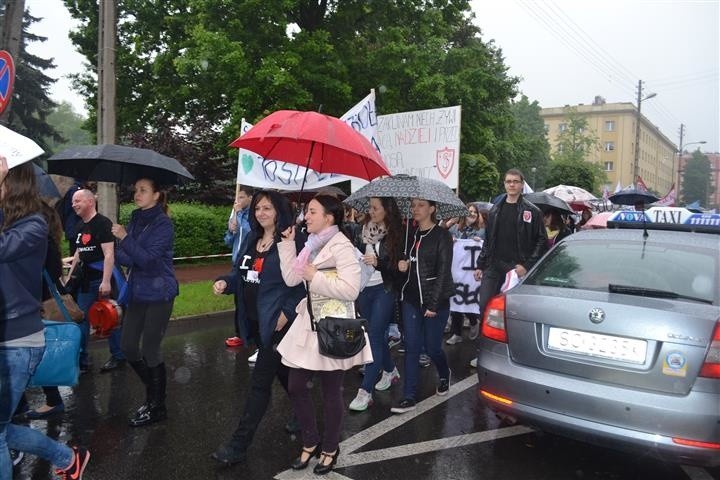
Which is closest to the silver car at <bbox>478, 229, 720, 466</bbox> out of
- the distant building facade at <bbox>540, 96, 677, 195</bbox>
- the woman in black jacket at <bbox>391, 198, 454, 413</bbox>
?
the woman in black jacket at <bbox>391, 198, 454, 413</bbox>

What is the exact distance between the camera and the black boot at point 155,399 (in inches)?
170

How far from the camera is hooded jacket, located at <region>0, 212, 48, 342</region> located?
2.59 meters

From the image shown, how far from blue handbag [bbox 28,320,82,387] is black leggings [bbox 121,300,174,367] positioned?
2.24 feet

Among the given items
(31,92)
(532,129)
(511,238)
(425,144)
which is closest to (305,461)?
(511,238)

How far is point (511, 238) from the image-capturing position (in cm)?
589

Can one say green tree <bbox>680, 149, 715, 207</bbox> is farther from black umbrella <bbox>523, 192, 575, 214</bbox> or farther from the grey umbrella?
the grey umbrella

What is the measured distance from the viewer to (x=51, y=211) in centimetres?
464

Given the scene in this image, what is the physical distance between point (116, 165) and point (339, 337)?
289 cm

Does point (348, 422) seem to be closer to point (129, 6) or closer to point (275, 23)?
point (275, 23)

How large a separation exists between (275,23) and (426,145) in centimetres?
894

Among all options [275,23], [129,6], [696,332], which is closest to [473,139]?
[275,23]

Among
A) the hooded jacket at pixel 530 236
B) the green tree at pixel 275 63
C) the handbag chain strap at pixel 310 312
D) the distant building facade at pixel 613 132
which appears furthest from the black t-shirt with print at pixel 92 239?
the distant building facade at pixel 613 132

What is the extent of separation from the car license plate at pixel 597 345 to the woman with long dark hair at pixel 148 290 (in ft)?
9.15

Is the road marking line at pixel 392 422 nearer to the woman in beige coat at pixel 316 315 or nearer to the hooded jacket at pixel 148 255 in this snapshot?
the woman in beige coat at pixel 316 315
